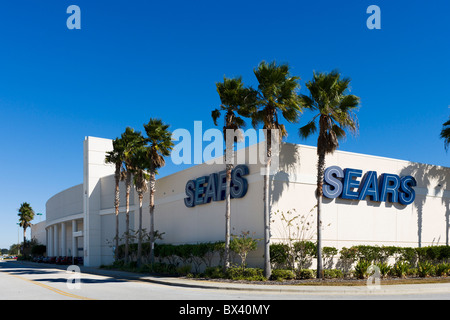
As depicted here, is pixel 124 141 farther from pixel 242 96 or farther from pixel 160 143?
pixel 242 96

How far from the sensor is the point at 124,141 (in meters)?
39.3

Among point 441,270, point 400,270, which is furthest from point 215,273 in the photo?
point 441,270

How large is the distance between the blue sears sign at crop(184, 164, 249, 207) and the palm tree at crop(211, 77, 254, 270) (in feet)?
8.23

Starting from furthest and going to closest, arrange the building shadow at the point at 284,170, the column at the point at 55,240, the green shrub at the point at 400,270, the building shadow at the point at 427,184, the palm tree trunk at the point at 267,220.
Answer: the column at the point at 55,240, the building shadow at the point at 427,184, the building shadow at the point at 284,170, the green shrub at the point at 400,270, the palm tree trunk at the point at 267,220

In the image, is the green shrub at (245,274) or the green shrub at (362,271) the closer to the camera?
the green shrub at (245,274)

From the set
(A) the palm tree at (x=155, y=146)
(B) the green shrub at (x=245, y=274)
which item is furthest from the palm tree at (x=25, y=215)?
(B) the green shrub at (x=245, y=274)

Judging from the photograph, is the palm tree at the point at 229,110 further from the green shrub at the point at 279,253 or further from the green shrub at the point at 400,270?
the green shrub at the point at 400,270

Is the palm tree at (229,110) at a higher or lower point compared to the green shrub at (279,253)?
higher

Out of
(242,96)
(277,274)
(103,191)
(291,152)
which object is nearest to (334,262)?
(277,274)

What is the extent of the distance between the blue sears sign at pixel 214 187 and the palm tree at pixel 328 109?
555 cm

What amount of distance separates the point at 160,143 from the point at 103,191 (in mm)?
17835

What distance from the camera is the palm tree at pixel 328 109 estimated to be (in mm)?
24953

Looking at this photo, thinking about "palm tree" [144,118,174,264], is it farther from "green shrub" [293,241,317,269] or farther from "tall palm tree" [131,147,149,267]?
"green shrub" [293,241,317,269]

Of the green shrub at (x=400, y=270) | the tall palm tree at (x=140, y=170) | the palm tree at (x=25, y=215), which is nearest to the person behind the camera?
the green shrub at (x=400, y=270)
